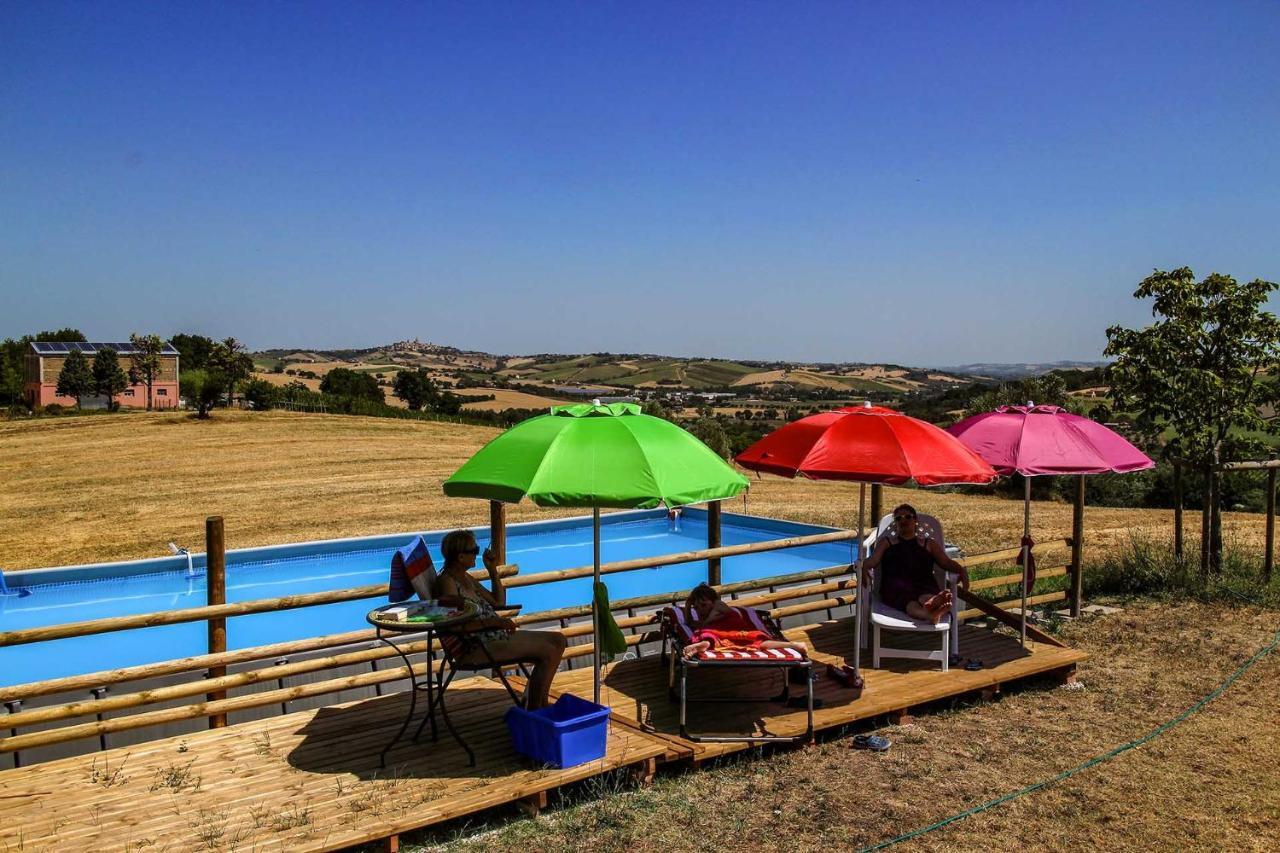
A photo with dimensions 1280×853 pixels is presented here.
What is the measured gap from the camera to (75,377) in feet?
203

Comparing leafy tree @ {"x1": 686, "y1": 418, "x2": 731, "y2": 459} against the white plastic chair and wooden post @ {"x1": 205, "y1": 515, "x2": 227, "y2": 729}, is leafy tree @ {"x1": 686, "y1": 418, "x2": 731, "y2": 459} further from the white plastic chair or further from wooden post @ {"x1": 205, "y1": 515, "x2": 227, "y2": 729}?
wooden post @ {"x1": 205, "y1": 515, "x2": 227, "y2": 729}

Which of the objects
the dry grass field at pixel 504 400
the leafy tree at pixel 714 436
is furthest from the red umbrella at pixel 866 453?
the dry grass field at pixel 504 400

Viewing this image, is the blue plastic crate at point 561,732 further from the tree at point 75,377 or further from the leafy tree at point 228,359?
the tree at point 75,377

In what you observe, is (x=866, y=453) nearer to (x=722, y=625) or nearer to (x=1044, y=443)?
(x=722, y=625)

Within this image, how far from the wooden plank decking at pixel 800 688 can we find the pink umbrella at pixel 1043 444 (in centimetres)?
61

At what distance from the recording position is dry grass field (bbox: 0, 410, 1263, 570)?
16016 mm

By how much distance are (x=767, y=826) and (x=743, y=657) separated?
1248 mm

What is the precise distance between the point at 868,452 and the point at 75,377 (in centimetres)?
6750

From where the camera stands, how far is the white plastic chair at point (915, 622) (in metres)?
7.12

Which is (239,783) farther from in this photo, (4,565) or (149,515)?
(149,515)

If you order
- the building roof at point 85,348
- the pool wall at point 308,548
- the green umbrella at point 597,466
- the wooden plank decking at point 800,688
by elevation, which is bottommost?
the pool wall at point 308,548

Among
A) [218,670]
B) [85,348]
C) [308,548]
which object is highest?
[85,348]

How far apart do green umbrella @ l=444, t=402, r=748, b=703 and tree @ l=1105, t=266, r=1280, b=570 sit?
651 centimetres

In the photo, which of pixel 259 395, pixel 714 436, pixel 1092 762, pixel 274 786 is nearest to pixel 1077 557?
pixel 1092 762
